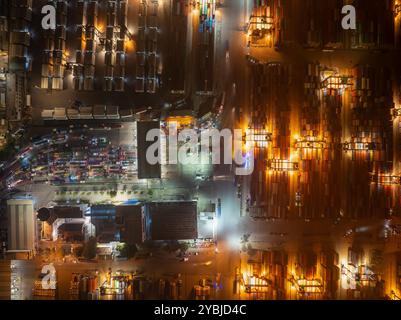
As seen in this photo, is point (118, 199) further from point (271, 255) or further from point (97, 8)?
Answer: point (97, 8)

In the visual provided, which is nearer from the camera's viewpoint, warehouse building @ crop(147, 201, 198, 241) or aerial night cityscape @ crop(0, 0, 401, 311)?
warehouse building @ crop(147, 201, 198, 241)

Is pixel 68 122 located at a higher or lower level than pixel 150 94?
lower

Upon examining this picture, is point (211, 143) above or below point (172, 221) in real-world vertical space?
above

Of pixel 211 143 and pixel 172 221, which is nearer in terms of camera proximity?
pixel 172 221

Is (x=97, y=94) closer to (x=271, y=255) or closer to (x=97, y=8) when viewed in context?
(x=97, y=8)

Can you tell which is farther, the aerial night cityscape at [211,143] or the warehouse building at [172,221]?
the aerial night cityscape at [211,143]
